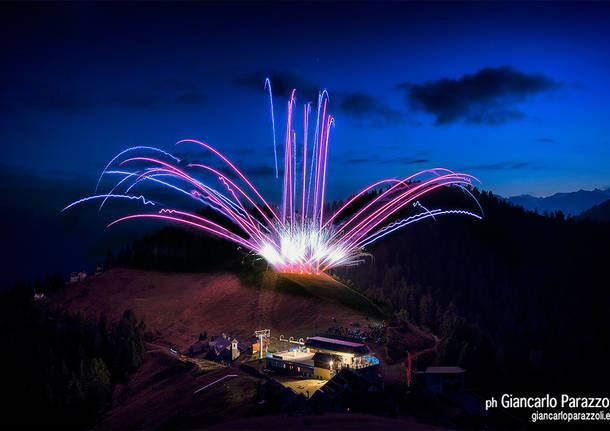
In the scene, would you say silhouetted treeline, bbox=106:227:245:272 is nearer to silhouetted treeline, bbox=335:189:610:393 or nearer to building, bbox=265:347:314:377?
silhouetted treeline, bbox=335:189:610:393

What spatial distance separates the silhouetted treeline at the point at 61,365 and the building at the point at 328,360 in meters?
18.3

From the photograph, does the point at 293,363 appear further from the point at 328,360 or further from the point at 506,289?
the point at 506,289

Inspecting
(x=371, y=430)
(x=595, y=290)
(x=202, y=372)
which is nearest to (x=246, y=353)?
(x=202, y=372)

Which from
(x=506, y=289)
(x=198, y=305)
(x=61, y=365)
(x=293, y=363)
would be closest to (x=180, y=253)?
(x=198, y=305)

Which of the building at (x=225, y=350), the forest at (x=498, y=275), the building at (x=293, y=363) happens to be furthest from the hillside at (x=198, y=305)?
the building at (x=293, y=363)

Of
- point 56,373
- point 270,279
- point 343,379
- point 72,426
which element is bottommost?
point 72,426

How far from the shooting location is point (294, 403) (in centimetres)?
2855

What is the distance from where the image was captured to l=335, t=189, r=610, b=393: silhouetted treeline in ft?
176

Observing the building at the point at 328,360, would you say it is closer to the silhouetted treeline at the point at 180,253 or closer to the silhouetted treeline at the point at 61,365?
the silhouetted treeline at the point at 61,365

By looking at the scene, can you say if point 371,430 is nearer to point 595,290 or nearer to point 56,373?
point 56,373

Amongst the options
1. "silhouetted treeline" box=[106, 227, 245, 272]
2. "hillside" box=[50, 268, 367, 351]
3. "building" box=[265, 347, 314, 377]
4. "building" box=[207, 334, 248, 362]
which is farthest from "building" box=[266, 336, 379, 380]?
"silhouetted treeline" box=[106, 227, 245, 272]

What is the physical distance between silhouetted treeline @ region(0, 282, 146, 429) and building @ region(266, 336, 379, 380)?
18.3 meters

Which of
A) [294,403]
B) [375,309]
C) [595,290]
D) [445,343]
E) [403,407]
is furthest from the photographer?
[595,290]

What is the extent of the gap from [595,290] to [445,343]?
63.1m
